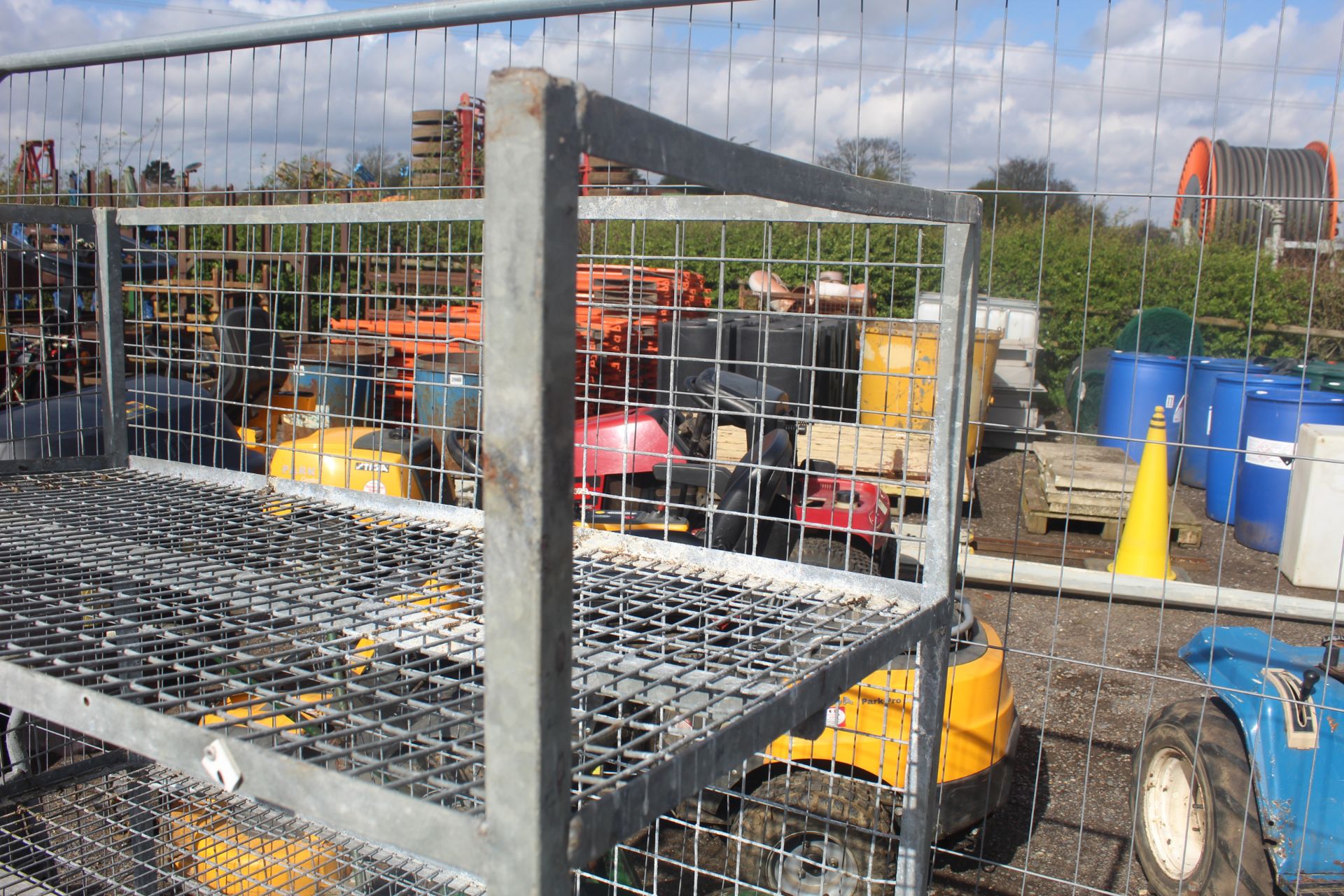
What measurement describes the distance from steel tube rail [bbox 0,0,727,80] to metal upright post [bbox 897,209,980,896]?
1.08 meters

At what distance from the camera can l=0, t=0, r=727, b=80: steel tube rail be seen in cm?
229

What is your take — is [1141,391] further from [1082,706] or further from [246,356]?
[246,356]

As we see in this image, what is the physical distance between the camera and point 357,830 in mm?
917

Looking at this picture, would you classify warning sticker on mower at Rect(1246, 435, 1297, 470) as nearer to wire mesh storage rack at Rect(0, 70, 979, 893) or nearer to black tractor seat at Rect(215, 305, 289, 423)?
wire mesh storage rack at Rect(0, 70, 979, 893)

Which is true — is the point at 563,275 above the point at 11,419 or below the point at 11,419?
above

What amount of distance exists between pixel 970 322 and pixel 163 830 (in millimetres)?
2373

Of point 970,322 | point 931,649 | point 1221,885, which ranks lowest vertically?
point 1221,885

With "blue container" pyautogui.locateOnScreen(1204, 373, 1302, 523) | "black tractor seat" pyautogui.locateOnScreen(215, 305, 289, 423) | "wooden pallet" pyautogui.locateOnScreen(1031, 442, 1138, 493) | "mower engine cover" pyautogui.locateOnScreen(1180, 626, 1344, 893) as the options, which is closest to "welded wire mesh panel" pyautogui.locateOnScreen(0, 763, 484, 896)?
"black tractor seat" pyautogui.locateOnScreen(215, 305, 289, 423)

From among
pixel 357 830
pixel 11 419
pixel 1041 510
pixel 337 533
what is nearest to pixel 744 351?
pixel 1041 510

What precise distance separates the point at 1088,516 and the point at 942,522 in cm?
622

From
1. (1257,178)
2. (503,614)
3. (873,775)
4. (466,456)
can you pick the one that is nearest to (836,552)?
(873,775)

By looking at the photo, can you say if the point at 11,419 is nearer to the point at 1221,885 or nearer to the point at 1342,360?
the point at 1221,885

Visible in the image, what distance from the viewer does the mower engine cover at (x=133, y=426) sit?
8.65 ft

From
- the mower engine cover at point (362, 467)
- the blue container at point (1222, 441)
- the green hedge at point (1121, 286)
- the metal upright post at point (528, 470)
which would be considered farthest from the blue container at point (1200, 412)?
the metal upright post at point (528, 470)
